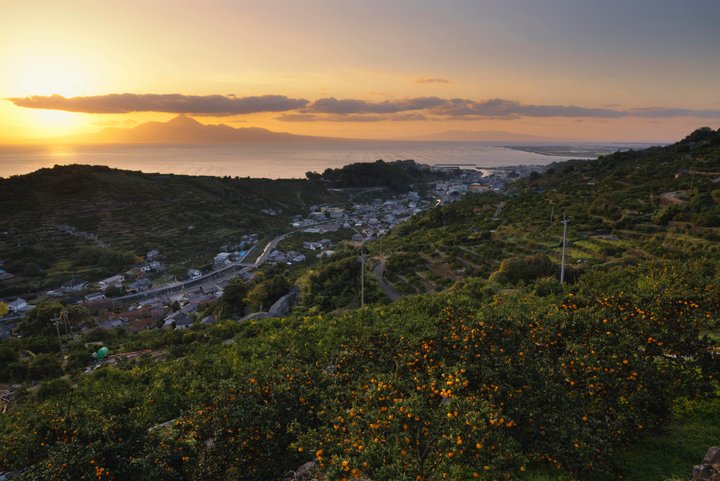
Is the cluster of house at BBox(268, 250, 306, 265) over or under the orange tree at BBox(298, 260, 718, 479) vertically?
under

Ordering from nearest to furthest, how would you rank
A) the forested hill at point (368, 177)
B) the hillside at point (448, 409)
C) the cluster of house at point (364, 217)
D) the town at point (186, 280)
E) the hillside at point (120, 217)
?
the hillside at point (448, 409), the town at point (186, 280), the hillside at point (120, 217), the cluster of house at point (364, 217), the forested hill at point (368, 177)

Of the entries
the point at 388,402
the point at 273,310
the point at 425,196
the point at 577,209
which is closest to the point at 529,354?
the point at 388,402

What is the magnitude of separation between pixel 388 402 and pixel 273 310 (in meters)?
18.2

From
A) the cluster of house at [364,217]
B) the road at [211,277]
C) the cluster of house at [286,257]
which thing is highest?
the cluster of house at [364,217]

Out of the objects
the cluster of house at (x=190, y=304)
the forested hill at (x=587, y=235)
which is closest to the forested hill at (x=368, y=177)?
the cluster of house at (x=190, y=304)

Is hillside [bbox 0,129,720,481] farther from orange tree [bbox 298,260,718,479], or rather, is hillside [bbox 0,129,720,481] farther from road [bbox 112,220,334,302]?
road [bbox 112,220,334,302]

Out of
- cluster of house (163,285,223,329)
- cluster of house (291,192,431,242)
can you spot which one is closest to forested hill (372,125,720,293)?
cluster of house (163,285,223,329)

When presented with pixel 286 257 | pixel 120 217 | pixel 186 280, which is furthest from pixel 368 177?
pixel 186 280

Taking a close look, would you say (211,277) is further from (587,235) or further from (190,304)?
(587,235)

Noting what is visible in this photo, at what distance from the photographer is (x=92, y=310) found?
103 feet

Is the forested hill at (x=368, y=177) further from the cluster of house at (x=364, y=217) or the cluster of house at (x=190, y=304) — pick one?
the cluster of house at (x=190, y=304)

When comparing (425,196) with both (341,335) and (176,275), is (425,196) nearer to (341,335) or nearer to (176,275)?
(176,275)

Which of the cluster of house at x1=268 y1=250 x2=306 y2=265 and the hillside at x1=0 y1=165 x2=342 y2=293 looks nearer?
the cluster of house at x1=268 y1=250 x2=306 y2=265

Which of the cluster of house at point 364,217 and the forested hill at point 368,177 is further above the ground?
the forested hill at point 368,177
